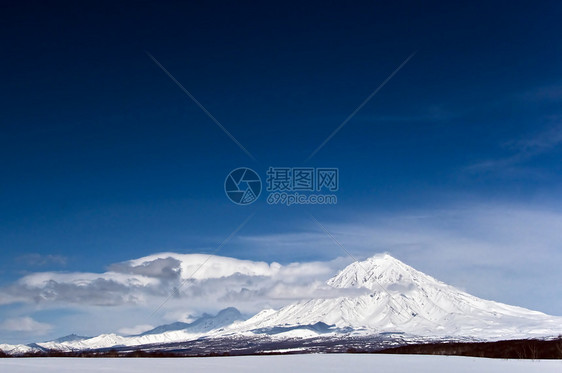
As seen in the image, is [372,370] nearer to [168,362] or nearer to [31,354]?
[168,362]

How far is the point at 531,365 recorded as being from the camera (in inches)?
1313

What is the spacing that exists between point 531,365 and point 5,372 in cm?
2698

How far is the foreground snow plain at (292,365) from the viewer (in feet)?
100

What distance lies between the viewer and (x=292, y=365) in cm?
3250

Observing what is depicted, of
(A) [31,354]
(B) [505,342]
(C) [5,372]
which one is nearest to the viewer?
(C) [5,372]

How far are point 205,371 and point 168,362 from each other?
5.96 metres

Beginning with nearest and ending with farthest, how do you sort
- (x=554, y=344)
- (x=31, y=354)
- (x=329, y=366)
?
(x=329, y=366) < (x=31, y=354) < (x=554, y=344)

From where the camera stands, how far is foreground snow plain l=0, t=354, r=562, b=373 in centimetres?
3048

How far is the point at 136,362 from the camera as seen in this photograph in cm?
3544

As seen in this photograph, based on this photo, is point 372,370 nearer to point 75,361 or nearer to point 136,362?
point 136,362

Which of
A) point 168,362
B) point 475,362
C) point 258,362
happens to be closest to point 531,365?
point 475,362

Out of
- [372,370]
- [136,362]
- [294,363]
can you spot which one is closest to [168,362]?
[136,362]

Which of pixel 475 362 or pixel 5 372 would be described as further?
pixel 475 362

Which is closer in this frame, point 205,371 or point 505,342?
point 205,371
